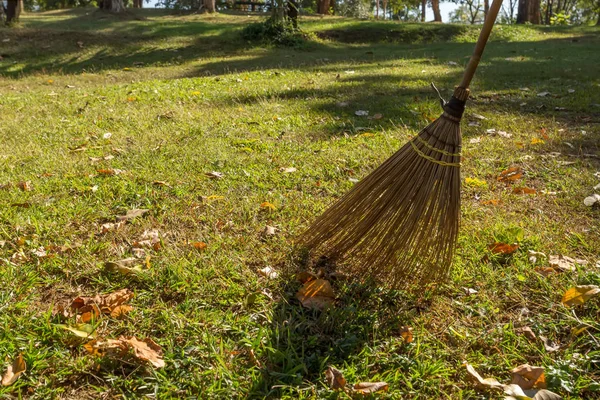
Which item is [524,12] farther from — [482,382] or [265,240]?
[482,382]

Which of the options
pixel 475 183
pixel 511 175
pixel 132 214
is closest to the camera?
pixel 132 214

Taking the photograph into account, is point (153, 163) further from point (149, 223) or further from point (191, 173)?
point (149, 223)

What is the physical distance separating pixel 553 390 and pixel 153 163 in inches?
115

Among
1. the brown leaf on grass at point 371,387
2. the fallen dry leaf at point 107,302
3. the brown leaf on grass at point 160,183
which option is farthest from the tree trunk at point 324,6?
the brown leaf on grass at point 371,387

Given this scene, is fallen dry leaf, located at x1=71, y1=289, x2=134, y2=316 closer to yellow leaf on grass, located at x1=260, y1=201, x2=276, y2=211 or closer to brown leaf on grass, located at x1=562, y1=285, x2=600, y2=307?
yellow leaf on grass, located at x1=260, y1=201, x2=276, y2=211

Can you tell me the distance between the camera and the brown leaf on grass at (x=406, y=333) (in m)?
1.75

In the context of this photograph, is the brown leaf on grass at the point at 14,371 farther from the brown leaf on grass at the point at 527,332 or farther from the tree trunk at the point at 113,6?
the tree trunk at the point at 113,6

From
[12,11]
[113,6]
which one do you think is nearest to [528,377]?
[12,11]

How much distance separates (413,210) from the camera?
1860mm

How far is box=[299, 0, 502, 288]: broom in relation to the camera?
1.85 meters

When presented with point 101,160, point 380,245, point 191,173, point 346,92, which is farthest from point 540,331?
point 346,92

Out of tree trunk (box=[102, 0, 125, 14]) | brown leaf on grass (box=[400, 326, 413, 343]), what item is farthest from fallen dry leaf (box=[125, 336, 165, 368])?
tree trunk (box=[102, 0, 125, 14])

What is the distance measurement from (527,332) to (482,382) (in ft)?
1.28

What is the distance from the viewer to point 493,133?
4.21 m
